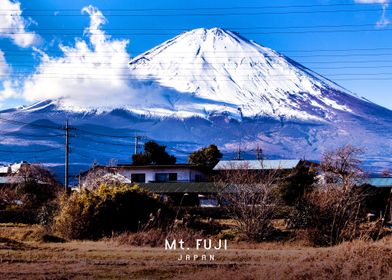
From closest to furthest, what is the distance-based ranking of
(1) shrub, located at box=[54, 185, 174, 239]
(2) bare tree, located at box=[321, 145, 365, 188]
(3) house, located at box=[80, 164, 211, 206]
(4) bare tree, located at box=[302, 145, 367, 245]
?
(4) bare tree, located at box=[302, 145, 367, 245] → (1) shrub, located at box=[54, 185, 174, 239] → (2) bare tree, located at box=[321, 145, 365, 188] → (3) house, located at box=[80, 164, 211, 206]

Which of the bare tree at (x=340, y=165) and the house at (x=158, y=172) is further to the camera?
the house at (x=158, y=172)

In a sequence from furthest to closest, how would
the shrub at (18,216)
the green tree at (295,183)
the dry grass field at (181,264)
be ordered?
the green tree at (295,183)
the shrub at (18,216)
the dry grass field at (181,264)

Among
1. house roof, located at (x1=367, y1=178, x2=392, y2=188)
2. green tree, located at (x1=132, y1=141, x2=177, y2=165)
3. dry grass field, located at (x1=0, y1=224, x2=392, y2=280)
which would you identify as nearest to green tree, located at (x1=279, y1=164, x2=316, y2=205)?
house roof, located at (x1=367, y1=178, x2=392, y2=188)

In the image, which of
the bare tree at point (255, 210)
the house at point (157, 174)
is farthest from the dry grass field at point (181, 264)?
the house at point (157, 174)

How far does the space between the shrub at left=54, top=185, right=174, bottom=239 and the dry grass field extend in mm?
5237

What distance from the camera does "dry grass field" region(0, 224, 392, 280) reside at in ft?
43.5

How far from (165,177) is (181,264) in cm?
4754

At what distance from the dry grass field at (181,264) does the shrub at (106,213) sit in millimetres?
5237

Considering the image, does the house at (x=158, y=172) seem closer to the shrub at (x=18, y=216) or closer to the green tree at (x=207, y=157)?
the green tree at (x=207, y=157)

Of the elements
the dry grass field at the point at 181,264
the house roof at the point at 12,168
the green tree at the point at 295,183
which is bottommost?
the dry grass field at the point at 181,264

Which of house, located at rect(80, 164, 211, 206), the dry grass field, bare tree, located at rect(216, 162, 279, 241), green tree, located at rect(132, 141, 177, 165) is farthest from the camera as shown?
green tree, located at rect(132, 141, 177, 165)

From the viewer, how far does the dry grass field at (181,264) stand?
13.3m

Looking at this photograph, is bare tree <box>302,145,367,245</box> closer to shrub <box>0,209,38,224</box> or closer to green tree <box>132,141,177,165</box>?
shrub <box>0,209,38,224</box>

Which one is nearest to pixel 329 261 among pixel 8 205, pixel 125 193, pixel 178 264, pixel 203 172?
pixel 178 264
